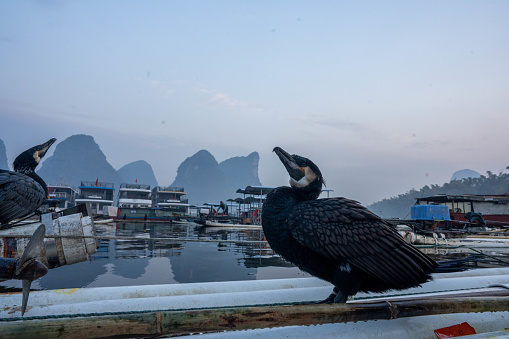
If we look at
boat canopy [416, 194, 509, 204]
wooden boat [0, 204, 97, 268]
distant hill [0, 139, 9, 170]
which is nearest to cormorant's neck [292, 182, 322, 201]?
wooden boat [0, 204, 97, 268]

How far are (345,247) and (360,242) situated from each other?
14cm

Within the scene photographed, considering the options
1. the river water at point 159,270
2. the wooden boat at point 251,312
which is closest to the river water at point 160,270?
the river water at point 159,270

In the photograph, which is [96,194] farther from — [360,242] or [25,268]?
[360,242]

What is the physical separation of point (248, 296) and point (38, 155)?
5936 mm

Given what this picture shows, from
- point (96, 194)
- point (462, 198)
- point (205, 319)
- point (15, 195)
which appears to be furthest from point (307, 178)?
point (96, 194)

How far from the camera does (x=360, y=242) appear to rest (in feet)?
8.21

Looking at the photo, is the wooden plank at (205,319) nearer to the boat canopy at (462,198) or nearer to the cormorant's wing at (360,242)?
the cormorant's wing at (360,242)

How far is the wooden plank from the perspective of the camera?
1507mm

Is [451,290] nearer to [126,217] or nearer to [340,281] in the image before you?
[340,281]

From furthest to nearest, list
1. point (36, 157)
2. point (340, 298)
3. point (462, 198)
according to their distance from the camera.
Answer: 1. point (462, 198)
2. point (36, 157)
3. point (340, 298)

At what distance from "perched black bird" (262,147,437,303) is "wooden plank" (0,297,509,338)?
1.08 ft

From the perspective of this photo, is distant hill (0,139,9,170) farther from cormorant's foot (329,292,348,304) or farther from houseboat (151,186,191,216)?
cormorant's foot (329,292,348,304)

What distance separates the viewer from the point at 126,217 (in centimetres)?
3566

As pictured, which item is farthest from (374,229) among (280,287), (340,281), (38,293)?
(38,293)
